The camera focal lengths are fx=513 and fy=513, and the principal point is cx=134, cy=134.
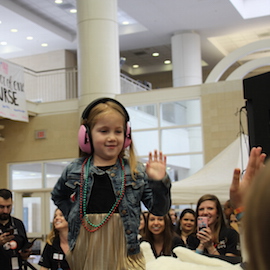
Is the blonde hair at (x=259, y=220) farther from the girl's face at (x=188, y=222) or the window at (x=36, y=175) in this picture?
the window at (x=36, y=175)

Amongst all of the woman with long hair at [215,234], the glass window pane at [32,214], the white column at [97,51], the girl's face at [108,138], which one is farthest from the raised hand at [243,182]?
the glass window pane at [32,214]

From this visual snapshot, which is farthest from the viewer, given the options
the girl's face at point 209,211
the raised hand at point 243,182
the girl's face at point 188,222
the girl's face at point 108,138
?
the girl's face at point 188,222

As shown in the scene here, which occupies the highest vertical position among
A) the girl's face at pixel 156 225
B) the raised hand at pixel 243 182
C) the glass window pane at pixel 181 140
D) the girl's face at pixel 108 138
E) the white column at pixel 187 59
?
the white column at pixel 187 59

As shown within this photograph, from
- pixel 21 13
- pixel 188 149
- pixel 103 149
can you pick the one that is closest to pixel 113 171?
pixel 103 149

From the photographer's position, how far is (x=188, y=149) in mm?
16438

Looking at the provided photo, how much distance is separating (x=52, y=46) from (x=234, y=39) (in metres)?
8.85

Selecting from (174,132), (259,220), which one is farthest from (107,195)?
(174,132)

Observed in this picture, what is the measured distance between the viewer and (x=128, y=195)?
252 centimetres

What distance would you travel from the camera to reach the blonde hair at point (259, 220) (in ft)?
2.26

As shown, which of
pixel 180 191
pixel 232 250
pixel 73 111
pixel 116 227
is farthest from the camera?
pixel 73 111

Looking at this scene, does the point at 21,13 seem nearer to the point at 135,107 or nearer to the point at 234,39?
the point at 135,107

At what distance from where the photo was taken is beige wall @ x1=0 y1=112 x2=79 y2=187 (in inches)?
698

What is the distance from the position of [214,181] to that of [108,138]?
642 cm

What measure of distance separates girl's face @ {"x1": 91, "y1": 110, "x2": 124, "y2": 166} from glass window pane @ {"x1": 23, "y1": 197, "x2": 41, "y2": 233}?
586 inches
